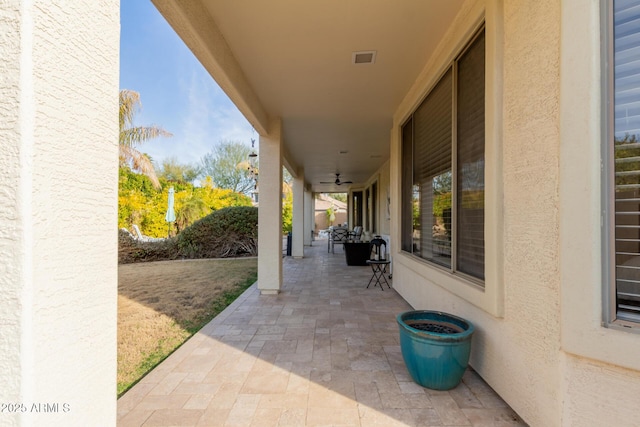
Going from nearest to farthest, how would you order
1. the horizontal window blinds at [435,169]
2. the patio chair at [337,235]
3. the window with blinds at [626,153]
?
the window with blinds at [626,153] < the horizontal window blinds at [435,169] < the patio chair at [337,235]

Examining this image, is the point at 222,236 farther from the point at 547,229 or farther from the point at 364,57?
the point at 547,229

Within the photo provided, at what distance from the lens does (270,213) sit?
16.0ft

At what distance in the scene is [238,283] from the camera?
5766mm

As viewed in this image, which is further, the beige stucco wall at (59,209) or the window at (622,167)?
the window at (622,167)

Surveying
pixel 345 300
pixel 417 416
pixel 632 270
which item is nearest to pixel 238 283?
pixel 345 300

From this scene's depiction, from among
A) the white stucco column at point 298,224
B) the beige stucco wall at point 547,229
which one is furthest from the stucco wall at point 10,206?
the white stucco column at point 298,224

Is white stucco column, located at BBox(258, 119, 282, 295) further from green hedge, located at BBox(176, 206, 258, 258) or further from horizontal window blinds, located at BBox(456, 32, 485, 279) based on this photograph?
green hedge, located at BBox(176, 206, 258, 258)

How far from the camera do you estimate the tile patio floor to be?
6.05 ft

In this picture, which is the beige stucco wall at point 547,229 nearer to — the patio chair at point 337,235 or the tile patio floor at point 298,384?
the tile patio floor at point 298,384

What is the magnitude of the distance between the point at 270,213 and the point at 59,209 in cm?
397

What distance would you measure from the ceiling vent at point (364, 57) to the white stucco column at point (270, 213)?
2035 mm

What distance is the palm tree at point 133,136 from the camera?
9383mm

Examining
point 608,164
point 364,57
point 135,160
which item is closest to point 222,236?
point 135,160

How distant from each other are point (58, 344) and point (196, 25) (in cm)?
233
